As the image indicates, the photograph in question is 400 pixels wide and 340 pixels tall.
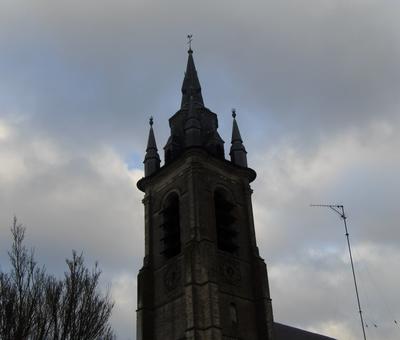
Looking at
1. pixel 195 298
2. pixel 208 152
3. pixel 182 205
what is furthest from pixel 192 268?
pixel 208 152

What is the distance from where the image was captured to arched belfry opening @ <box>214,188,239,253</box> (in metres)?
38.2

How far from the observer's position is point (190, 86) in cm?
4691

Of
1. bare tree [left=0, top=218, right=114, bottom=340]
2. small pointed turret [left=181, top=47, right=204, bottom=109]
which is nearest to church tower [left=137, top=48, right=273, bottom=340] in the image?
small pointed turret [left=181, top=47, right=204, bottom=109]

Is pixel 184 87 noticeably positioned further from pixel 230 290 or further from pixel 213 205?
pixel 230 290

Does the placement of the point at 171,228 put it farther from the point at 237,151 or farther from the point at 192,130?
the point at 237,151

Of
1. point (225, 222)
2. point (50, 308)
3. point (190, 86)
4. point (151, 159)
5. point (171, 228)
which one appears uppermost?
point (190, 86)

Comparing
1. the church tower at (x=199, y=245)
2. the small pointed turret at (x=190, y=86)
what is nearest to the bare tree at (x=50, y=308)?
the church tower at (x=199, y=245)

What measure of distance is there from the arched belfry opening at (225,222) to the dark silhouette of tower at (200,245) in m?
0.06

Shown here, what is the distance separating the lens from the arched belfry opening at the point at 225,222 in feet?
125

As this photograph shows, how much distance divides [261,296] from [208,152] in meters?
9.83

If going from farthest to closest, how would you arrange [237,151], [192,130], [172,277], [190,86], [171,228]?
[190,86], [237,151], [192,130], [171,228], [172,277]

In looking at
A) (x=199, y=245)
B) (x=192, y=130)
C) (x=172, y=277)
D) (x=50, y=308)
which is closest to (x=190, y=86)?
(x=192, y=130)

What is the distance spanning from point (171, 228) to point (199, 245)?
3825mm

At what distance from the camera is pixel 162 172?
41188mm
